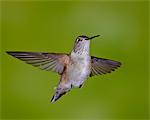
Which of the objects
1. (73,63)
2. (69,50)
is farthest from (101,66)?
(69,50)

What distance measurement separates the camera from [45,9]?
1243 mm

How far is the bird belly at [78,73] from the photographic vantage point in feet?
2.24

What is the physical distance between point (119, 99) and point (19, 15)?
1.52 ft

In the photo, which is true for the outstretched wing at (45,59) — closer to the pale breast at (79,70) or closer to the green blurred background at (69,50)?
the pale breast at (79,70)

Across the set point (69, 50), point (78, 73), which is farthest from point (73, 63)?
point (69, 50)

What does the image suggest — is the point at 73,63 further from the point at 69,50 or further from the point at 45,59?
the point at 69,50

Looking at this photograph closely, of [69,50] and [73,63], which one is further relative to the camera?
[69,50]

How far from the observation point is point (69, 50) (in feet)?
3.76

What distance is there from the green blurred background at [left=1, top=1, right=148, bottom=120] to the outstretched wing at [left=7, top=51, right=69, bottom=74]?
0.40 metres

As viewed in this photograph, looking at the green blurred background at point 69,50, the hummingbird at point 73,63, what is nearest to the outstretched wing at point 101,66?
the hummingbird at point 73,63

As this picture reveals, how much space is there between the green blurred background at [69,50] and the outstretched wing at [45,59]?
40 centimetres

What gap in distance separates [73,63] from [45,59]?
0.06 metres

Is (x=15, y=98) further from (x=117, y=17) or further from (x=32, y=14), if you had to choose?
(x=117, y=17)

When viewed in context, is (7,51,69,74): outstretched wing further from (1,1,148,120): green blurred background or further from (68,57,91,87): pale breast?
(1,1,148,120): green blurred background
